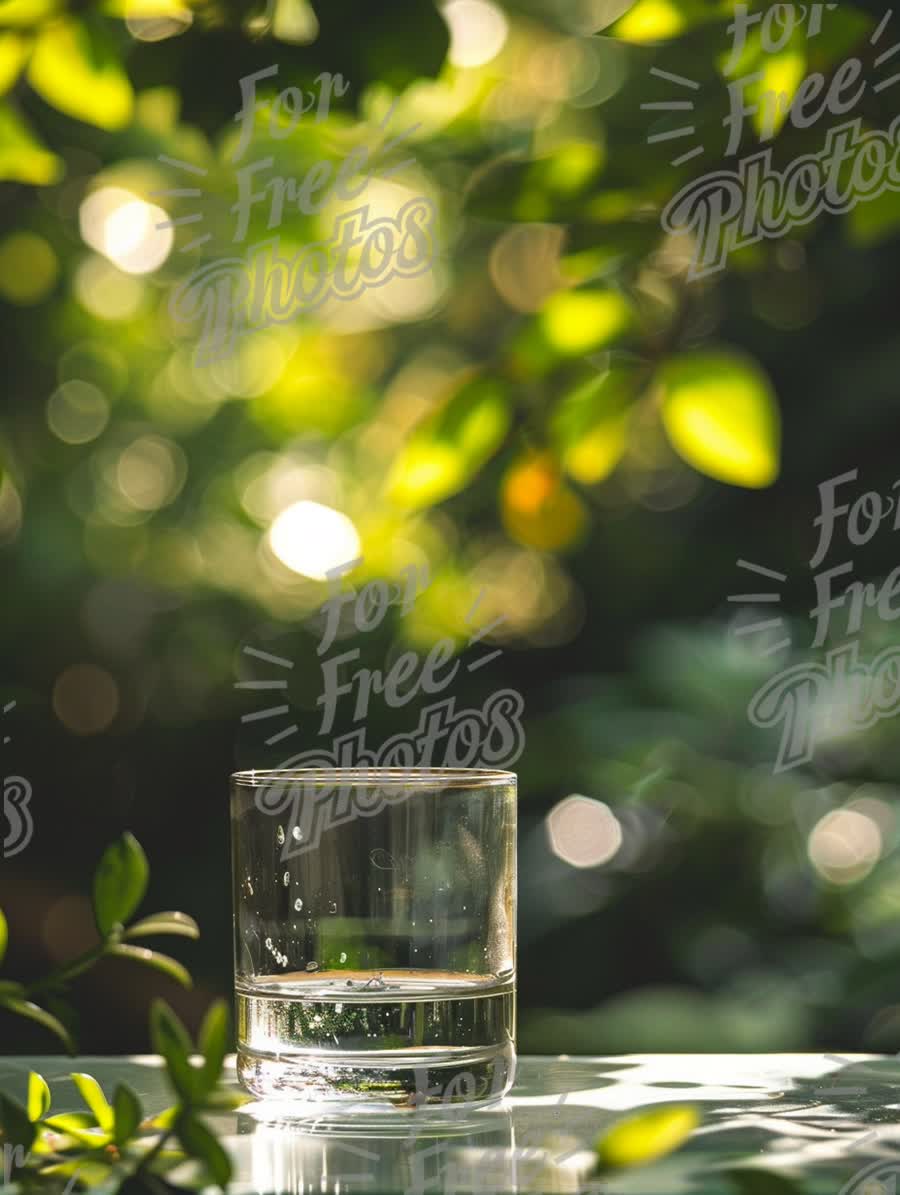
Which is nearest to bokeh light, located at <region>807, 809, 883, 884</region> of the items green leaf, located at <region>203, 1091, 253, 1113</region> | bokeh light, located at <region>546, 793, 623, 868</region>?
bokeh light, located at <region>546, 793, 623, 868</region>

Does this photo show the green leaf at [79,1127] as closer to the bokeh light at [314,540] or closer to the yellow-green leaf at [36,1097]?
the yellow-green leaf at [36,1097]

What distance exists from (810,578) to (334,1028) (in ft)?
3.39

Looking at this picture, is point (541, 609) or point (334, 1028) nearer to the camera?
point (334, 1028)

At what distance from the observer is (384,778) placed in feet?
1.79

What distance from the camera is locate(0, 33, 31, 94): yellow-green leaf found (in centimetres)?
57

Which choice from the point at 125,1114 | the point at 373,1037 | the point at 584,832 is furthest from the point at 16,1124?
the point at 584,832

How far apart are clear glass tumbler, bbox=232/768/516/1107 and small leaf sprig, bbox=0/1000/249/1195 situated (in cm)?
6

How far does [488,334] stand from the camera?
5.88 ft

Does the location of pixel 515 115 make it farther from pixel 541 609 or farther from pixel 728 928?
pixel 728 928

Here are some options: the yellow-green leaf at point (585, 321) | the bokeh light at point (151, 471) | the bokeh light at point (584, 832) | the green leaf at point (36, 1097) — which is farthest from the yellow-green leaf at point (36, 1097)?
the bokeh light at point (151, 471)

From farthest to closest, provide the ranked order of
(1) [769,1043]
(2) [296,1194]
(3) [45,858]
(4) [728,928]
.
Answer: 1. (3) [45,858]
2. (4) [728,928]
3. (1) [769,1043]
4. (2) [296,1194]

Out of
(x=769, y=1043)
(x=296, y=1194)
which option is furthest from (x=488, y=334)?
(x=296, y=1194)

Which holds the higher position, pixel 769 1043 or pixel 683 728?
pixel 683 728

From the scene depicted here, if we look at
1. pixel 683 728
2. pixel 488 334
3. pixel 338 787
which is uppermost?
pixel 488 334
